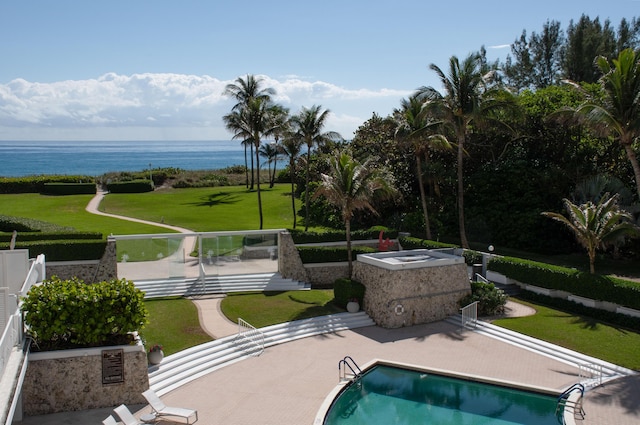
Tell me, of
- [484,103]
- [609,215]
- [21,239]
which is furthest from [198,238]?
[609,215]

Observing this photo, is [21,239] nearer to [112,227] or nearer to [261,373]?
[112,227]

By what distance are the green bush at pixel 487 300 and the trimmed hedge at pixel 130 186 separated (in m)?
42.6

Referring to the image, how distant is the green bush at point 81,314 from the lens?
1697cm

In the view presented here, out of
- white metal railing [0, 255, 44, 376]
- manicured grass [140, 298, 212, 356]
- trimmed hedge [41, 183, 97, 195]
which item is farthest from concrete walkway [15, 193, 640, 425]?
trimmed hedge [41, 183, 97, 195]

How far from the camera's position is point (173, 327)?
24.2m

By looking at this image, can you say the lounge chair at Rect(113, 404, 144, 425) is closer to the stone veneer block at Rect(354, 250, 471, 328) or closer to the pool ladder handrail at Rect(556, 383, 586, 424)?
the pool ladder handrail at Rect(556, 383, 586, 424)

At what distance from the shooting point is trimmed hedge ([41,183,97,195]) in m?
57.8

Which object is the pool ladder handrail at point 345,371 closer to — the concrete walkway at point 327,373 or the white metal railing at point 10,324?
the concrete walkway at point 327,373

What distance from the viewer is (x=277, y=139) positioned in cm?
4091

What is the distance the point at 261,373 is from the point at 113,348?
5.45 metres

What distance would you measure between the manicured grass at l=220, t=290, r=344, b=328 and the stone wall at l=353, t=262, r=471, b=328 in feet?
6.86

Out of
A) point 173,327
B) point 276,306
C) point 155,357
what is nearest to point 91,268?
point 173,327

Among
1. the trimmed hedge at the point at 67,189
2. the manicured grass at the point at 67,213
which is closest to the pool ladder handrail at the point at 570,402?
the manicured grass at the point at 67,213

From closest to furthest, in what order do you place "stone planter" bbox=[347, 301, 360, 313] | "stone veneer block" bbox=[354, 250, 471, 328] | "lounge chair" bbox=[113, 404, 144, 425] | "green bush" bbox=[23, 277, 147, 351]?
"lounge chair" bbox=[113, 404, 144, 425]
"green bush" bbox=[23, 277, 147, 351]
"stone veneer block" bbox=[354, 250, 471, 328]
"stone planter" bbox=[347, 301, 360, 313]
